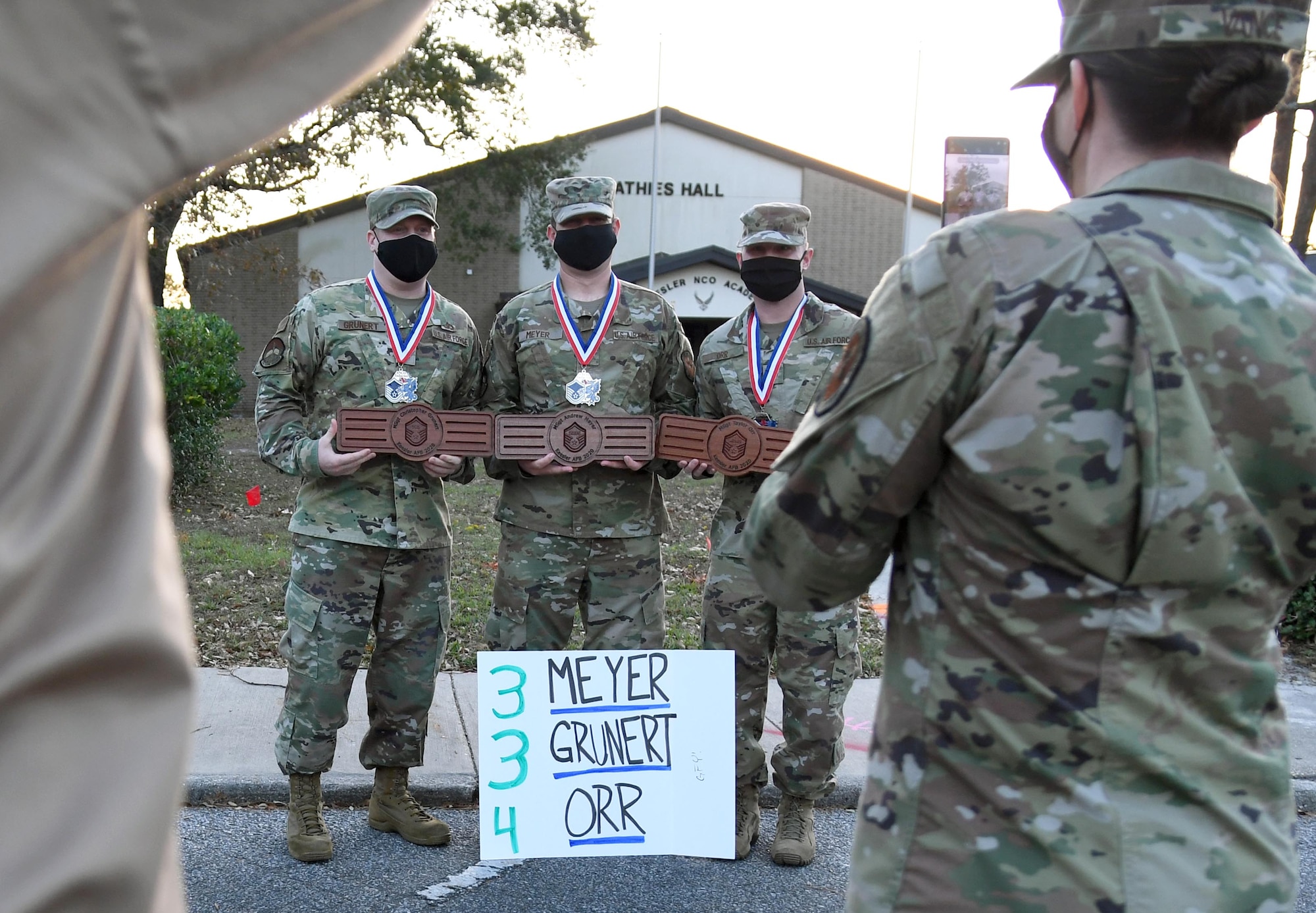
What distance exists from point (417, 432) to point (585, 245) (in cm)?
103

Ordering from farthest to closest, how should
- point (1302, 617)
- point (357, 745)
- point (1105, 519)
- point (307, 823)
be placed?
point (1302, 617), point (357, 745), point (307, 823), point (1105, 519)

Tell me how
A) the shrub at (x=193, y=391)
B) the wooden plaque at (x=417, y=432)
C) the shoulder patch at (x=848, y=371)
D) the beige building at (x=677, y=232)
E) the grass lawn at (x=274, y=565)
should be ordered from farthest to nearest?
the beige building at (x=677, y=232) → the shrub at (x=193, y=391) → the grass lawn at (x=274, y=565) → the wooden plaque at (x=417, y=432) → the shoulder patch at (x=848, y=371)

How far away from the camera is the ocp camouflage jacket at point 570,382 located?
175 inches

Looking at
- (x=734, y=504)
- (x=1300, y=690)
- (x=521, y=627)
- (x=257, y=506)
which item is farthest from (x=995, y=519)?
(x=257, y=506)

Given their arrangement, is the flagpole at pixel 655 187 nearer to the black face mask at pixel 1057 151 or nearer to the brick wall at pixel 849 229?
the brick wall at pixel 849 229

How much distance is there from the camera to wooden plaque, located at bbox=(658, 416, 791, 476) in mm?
4125

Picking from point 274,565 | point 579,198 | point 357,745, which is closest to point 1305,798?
point 579,198

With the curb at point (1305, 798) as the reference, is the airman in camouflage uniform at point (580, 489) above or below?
above

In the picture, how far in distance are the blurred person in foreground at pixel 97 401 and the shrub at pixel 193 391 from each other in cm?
1075

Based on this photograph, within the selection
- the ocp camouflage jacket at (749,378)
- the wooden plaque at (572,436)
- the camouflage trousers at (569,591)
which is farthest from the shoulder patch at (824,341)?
the camouflage trousers at (569,591)

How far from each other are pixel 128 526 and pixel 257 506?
1078cm

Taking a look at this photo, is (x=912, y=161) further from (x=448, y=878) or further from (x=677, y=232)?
(x=448, y=878)

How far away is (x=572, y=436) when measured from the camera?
4.23 meters

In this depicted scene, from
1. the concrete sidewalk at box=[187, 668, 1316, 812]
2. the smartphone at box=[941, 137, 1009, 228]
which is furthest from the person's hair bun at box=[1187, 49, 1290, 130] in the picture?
the concrete sidewalk at box=[187, 668, 1316, 812]
